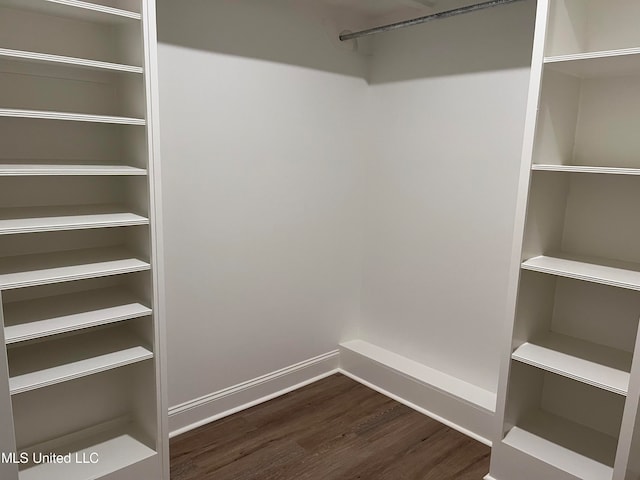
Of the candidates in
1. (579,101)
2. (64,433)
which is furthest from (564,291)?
(64,433)

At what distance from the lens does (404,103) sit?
3111 mm

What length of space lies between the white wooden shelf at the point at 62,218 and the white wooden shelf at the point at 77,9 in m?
0.77

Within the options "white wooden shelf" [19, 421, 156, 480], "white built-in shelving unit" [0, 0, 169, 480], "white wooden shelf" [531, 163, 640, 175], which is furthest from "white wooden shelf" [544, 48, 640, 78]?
"white wooden shelf" [19, 421, 156, 480]

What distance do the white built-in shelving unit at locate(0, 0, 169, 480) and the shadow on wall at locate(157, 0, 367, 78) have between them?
0.41 meters

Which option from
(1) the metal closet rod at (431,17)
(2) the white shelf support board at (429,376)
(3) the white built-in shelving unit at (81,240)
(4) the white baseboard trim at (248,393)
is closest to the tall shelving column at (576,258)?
(2) the white shelf support board at (429,376)

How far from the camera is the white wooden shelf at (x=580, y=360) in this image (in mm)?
2020

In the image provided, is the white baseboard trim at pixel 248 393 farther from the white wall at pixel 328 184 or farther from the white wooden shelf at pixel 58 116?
the white wooden shelf at pixel 58 116

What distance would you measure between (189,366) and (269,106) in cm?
153

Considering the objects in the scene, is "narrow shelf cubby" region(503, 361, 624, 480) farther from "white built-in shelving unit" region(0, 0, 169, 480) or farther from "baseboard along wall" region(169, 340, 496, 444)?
"white built-in shelving unit" region(0, 0, 169, 480)

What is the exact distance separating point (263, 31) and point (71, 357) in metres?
1.92

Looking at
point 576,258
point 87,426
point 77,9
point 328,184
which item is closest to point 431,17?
point 328,184

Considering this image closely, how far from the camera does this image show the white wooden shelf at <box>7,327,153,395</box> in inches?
74.2

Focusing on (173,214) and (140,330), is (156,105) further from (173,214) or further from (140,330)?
(140,330)

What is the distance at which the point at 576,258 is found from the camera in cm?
231
